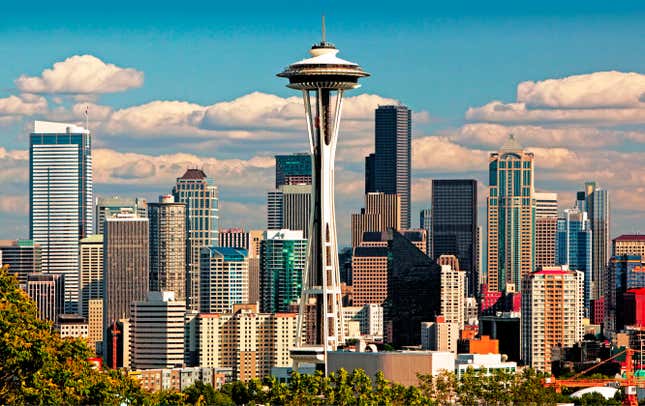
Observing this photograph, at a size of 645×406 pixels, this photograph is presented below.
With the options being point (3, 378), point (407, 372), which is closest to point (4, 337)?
point (3, 378)

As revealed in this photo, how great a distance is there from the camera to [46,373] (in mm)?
54281

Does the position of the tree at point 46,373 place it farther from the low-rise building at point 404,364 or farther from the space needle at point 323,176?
the space needle at point 323,176

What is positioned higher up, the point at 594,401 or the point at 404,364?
the point at 404,364

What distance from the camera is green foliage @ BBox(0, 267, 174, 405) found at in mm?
53359

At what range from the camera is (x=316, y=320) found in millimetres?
138875

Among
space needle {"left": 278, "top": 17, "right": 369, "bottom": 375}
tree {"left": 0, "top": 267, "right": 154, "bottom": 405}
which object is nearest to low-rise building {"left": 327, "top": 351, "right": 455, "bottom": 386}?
space needle {"left": 278, "top": 17, "right": 369, "bottom": 375}

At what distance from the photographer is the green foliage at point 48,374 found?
53.4 meters

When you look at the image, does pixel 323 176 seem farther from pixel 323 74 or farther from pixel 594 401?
pixel 594 401

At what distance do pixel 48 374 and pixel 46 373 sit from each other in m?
0.17

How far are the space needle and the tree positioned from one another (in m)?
69.6

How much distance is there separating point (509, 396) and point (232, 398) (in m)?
63.9

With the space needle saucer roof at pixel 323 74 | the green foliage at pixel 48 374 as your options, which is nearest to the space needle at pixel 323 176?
the space needle saucer roof at pixel 323 74

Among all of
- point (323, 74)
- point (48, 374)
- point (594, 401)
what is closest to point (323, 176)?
point (323, 74)

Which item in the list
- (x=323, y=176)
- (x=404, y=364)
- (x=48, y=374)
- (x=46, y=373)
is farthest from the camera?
(x=323, y=176)
